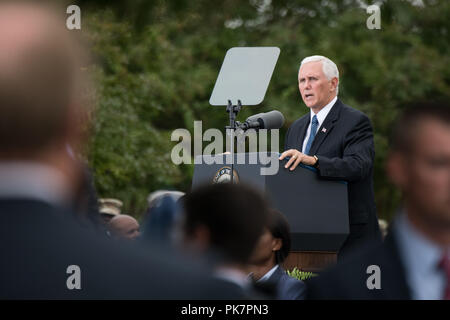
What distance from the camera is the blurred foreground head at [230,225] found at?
1.40 m

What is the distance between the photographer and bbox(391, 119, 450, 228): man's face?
1730mm

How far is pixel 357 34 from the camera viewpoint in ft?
57.7

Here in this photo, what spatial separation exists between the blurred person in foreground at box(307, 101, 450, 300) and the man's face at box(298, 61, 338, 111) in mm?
2536

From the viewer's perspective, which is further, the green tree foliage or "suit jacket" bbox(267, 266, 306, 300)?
the green tree foliage

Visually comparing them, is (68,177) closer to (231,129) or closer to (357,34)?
(231,129)

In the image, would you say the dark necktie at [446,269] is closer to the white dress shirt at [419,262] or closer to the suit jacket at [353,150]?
the white dress shirt at [419,262]

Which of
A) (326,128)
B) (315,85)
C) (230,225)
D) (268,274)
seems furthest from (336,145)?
(230,225)

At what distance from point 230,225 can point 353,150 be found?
108 inches

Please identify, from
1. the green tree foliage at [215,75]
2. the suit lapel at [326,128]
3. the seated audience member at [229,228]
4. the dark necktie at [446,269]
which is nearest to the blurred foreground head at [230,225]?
the seated audience member at [229,228]

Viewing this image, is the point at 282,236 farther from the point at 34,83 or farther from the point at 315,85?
the point at 34,83

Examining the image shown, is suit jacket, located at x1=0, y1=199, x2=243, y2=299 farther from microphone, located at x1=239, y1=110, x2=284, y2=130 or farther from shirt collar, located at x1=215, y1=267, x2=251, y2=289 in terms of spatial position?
microphone, located at x1=239, y1=110, x2=284, y2=130

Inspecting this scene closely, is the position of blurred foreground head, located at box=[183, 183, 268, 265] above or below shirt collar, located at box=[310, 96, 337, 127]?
below

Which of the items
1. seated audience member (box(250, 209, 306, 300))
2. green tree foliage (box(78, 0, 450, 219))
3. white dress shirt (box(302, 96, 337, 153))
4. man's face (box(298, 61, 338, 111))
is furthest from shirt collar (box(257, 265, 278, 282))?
green tree foliage (box(78, 0, 450, 219))
